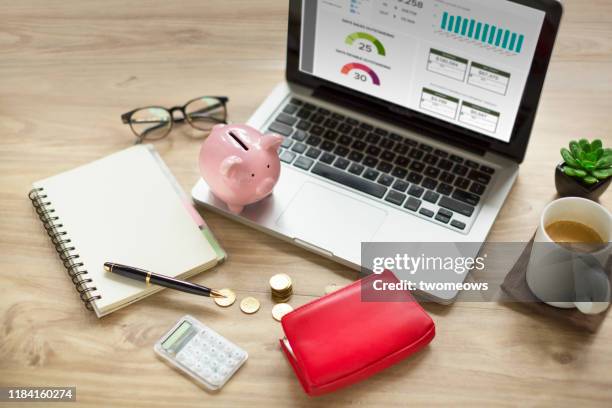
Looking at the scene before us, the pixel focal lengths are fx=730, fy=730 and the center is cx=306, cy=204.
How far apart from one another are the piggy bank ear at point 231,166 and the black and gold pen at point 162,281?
158 millimetres

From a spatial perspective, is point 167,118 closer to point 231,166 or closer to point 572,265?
point 231,166

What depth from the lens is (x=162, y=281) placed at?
0.99 m

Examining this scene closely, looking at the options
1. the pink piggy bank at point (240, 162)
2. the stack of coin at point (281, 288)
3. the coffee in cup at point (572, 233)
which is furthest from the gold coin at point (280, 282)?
the coffee in cup at point (572, 233)

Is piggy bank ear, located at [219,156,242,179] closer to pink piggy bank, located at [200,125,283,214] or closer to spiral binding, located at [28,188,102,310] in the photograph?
pink piggy bank, located at [200,125,283,214]

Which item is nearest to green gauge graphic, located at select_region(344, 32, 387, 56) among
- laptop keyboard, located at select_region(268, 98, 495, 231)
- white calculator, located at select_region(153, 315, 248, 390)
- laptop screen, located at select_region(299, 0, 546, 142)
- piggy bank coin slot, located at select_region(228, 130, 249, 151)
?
laptop screen, located at select_region(299, 0, 546, 142)

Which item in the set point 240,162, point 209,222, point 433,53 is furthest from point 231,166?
point 433,53

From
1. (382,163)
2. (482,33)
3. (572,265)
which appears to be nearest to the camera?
(572,265)

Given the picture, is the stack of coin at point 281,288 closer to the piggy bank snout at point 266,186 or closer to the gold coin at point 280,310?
the gold coin at point 280,310

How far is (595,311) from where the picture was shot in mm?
925

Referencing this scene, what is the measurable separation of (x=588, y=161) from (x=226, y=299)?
55 centimetres

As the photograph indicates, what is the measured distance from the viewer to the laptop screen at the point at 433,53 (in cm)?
99

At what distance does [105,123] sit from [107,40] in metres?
0.21

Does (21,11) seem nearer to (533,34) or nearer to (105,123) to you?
(105,123)

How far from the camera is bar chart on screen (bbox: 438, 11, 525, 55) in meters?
0.99
